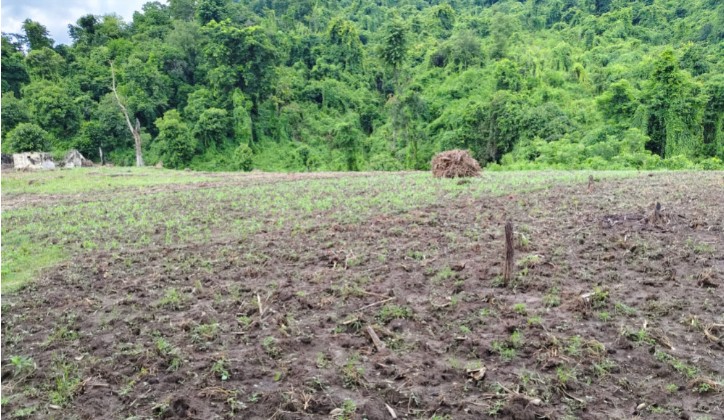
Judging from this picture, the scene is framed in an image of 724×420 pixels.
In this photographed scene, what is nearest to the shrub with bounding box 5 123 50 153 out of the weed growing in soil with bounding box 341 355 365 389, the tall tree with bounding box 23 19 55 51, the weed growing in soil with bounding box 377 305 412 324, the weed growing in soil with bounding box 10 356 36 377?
the tall tree with bounding box 23 19 55 51

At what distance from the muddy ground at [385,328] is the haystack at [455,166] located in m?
9.15

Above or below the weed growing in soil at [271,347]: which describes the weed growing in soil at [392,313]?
above

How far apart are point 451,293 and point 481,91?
4146cm

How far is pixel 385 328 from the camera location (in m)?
5.67

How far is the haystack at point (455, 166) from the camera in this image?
1850 centimetres

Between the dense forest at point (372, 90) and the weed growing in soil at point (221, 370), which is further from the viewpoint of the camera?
the dense forest at point (372, 90)

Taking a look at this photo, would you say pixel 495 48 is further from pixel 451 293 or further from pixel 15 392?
pixel 15 392

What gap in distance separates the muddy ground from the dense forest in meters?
19.9

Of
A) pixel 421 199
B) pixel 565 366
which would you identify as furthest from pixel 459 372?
pixel 421 199

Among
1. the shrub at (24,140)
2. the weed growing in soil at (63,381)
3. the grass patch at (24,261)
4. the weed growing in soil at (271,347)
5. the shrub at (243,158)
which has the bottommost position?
the weed growing in soil at (63,381)

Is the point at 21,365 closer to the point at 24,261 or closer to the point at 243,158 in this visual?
the point at 24,261

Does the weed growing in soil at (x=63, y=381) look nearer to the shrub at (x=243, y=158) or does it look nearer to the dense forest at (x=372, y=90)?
the dense forest at (x=372, y=90)

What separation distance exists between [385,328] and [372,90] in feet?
169

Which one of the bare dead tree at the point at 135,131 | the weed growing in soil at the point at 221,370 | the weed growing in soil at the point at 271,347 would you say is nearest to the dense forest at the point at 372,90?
the bare dead tree at the point at 135,131
